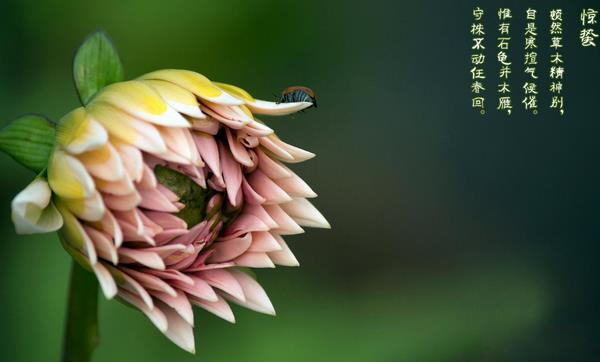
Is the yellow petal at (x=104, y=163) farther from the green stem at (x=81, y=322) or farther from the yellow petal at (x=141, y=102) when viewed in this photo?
the green stem at (x=81, y=322)

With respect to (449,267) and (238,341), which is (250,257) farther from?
(449,267)

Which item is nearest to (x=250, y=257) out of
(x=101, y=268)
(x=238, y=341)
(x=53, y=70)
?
(x=101, y=268)

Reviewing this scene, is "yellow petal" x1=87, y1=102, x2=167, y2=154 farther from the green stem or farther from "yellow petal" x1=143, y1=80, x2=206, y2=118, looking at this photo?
the green stem

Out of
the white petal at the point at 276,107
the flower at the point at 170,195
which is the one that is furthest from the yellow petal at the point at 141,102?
the white petal at the point at 276,107

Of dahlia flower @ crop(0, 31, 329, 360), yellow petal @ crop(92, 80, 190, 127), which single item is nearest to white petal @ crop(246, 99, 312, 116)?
dahlia flower @ crop(0, 31, 329, 360)

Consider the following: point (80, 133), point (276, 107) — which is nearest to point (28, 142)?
point (80, 133)

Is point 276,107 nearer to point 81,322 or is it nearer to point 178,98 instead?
point 178,98
